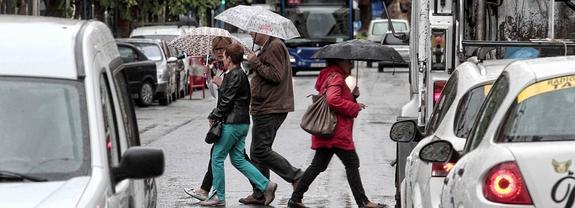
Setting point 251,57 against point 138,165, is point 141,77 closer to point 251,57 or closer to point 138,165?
point 251,57

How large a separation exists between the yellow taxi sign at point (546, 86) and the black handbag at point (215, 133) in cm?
633

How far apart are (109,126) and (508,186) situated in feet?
5.94

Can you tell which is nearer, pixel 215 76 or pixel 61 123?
pixel 61 123

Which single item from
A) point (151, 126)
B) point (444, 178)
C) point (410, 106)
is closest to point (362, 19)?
point (151, 126)

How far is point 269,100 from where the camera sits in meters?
12.8

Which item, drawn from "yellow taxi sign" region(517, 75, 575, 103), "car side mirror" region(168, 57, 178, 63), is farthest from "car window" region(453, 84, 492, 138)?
"car side mirror" region(168, 57, 178, 63)

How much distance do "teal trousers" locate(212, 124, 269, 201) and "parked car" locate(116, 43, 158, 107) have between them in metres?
17.1

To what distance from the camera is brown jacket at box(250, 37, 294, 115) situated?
12703 millimetres

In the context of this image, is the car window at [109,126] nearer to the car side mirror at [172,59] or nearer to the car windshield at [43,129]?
the car windshield at [43,129]

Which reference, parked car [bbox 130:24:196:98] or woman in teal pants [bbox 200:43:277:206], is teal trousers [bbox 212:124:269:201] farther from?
parked car [bbox 130:24:196:98]

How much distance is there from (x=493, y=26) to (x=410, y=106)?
1384 mm

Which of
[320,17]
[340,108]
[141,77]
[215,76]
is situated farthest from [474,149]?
[320,17]

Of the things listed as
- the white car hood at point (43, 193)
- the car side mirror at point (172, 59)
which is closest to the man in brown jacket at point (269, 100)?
the white car hood at point (43, 193)

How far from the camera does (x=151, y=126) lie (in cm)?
2462
